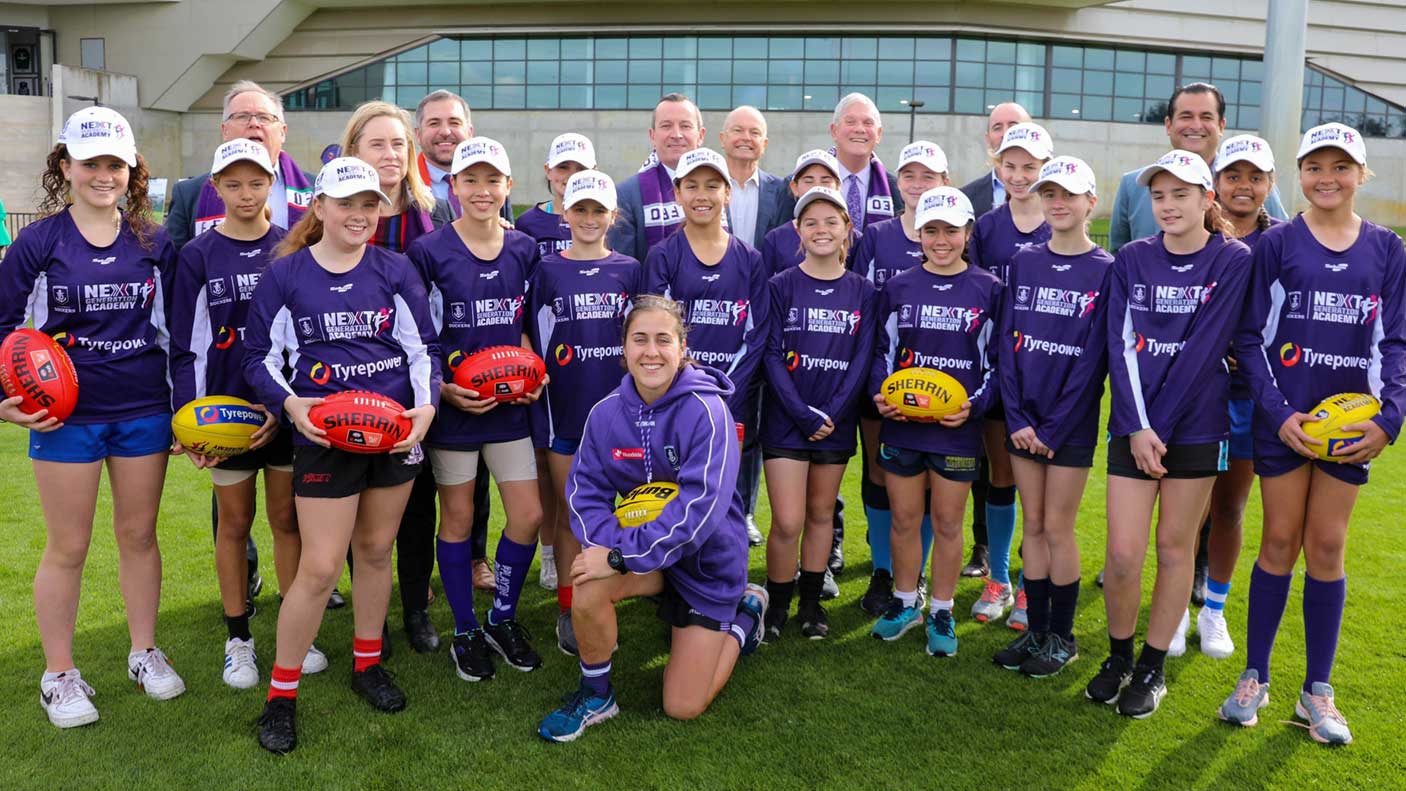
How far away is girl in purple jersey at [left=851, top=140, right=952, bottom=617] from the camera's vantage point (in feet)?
17.1

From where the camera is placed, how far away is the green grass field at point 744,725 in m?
3.63

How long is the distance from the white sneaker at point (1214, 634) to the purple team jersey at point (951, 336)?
133cm

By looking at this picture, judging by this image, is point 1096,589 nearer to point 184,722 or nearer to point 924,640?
point 924,640

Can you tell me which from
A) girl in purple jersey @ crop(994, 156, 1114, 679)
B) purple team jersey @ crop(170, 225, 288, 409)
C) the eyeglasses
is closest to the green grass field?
girl in purple jersey @ crop(994, 156, 1114, 679)

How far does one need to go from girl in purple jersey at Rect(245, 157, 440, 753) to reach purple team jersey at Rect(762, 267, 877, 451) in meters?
1.60

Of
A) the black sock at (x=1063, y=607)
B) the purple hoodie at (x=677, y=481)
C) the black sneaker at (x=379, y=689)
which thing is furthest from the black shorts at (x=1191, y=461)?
the black sneaker at (x=379, y=689)

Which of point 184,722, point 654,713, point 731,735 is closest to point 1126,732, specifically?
point 731,735

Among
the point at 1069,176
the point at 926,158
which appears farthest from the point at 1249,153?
the point at 926,158

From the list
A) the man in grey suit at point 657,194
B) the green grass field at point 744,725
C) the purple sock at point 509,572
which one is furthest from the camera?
the man in grey suit at point 657,194

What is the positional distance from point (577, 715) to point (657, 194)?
2841mm

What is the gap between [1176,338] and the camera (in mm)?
3992

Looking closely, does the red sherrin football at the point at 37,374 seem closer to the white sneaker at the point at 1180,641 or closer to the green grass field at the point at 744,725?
the green grass field at the point at 744,725

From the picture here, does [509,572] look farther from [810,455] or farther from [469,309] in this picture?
[810,455]

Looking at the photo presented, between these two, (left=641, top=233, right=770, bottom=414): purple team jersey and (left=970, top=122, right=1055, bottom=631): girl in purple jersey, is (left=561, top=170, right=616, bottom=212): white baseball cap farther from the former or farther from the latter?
(left=970, top=122, right=1055, bottom=631): girl in purple jersey
